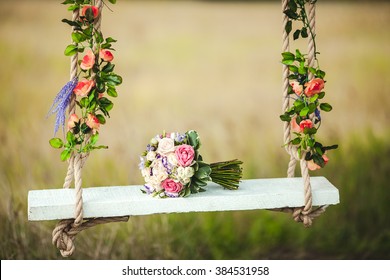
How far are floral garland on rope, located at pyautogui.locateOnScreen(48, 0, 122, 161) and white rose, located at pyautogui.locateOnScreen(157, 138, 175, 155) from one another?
252 millimetres

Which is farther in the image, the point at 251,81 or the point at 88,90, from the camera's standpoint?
the point at 251,81

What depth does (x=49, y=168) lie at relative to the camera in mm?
4535

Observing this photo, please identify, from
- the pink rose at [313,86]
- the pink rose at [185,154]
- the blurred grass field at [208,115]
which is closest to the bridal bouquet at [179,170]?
the pink rose at [185,154]

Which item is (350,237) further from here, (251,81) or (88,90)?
(88,90)

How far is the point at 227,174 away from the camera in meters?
2.70

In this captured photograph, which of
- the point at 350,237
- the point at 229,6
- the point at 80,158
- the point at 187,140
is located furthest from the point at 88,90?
the point at 229,6

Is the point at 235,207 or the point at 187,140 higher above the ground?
the point at 187,140

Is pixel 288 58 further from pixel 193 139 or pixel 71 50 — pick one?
pixel 71 50

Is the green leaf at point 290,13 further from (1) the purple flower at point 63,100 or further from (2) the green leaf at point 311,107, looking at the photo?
(1) the purple flower at point 63,100

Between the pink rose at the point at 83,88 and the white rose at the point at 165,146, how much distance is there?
0.36 metres

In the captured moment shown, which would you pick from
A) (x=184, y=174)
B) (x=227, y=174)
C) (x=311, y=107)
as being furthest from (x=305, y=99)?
(x=184, y=174)
